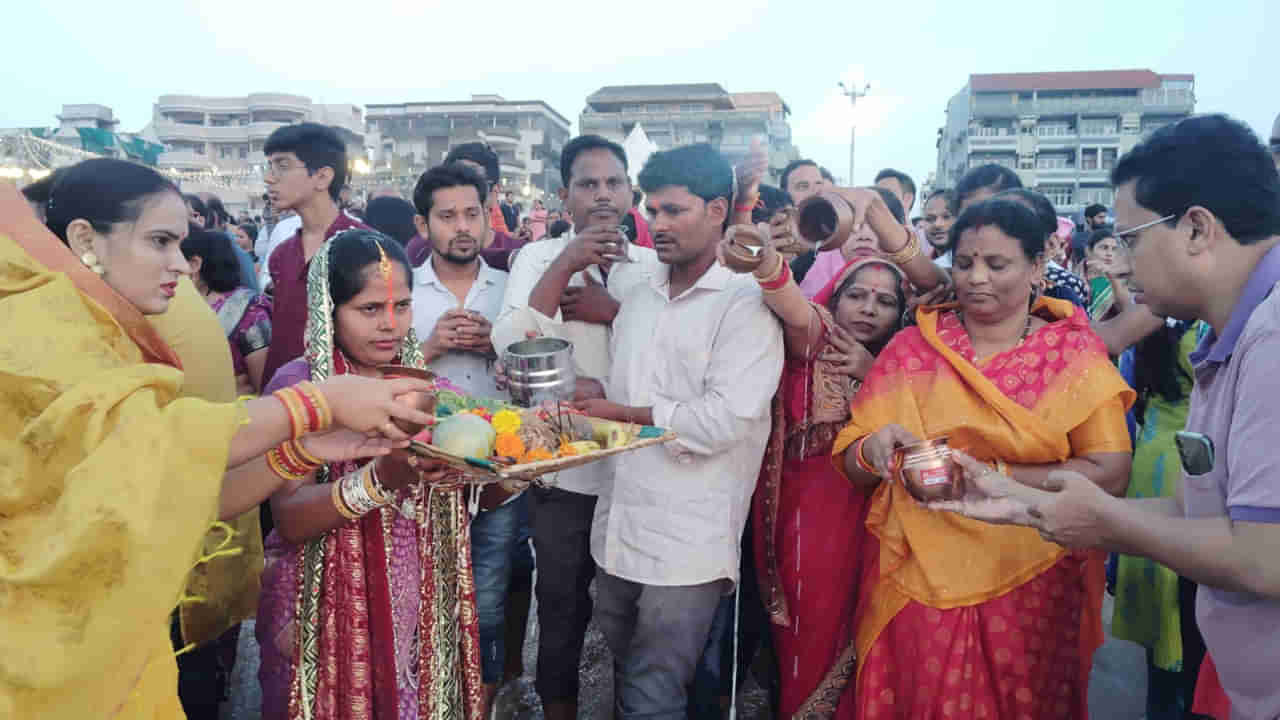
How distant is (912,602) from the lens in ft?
8.77

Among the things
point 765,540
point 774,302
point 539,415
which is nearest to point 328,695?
point 539,415

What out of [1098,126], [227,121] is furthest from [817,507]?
[227,121]

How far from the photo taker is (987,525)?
8.52ft

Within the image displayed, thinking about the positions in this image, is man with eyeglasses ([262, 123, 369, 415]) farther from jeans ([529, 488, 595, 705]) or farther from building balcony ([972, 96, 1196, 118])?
building balcony ([972, 96, 1196, 118])

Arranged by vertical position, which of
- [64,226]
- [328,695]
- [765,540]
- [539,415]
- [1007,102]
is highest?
[1007,102]

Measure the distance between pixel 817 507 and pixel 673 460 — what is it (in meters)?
0.67

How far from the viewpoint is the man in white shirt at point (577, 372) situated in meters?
3.18

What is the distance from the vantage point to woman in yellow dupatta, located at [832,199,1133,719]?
2559 millimetres

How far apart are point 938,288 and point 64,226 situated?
282 cm

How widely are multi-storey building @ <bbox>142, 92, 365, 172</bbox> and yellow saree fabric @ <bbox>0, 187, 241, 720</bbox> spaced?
5989 cm

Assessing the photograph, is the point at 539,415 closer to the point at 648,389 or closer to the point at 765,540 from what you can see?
the point at 648,389

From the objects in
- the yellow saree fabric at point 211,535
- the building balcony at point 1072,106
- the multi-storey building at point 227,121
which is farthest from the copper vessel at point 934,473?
the building balcony at point 1072,106

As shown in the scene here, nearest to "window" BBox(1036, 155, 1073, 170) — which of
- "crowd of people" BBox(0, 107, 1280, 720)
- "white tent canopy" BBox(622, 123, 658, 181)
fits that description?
"white tent canopy" BBox(622, 123, 658, 181)

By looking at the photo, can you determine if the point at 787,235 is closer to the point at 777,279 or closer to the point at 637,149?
the point at 777,279
